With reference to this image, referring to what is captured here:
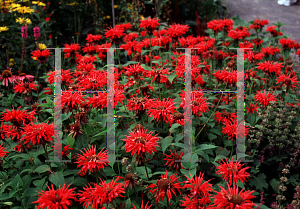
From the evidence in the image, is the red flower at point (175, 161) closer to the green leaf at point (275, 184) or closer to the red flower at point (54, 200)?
the red flower at point (54, 200)

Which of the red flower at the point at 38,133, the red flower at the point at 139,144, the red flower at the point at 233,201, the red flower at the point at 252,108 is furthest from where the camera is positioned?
the red flower at the point at 252,108

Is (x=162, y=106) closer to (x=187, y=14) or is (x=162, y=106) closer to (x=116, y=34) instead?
(x=116, y=34)

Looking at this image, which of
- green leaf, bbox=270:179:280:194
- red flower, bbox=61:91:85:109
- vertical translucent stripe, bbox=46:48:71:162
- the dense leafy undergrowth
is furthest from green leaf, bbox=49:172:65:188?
green leaf, bbox=270:179:280:194

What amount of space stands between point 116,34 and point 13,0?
2251 mm

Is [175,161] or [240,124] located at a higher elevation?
[240,124]

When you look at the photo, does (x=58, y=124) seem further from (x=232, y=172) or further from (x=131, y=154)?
(x=232, y=172)

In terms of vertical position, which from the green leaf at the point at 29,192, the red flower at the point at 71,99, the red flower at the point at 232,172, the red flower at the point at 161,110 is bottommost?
the green leaf at the point at 29,192

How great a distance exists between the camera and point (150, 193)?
3.93 feet

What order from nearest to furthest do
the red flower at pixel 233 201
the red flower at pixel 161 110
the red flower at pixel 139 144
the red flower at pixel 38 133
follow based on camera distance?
the red flower at pixel 233 201 < the red flower at pixel 139 144 < the red flower at pixel 38 133 < the red flower at pixel 161 110

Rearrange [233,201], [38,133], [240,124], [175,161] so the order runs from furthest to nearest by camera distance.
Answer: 1. [240,124]
2. [175,161]
3. [38,133]
4. [233,201]

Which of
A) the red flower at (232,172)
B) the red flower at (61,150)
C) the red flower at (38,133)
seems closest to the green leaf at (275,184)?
the red flower at (232,172)

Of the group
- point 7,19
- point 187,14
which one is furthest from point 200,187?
point 187,14

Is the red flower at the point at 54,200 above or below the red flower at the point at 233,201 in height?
below

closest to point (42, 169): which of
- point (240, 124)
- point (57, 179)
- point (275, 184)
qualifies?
point (57, 179)
